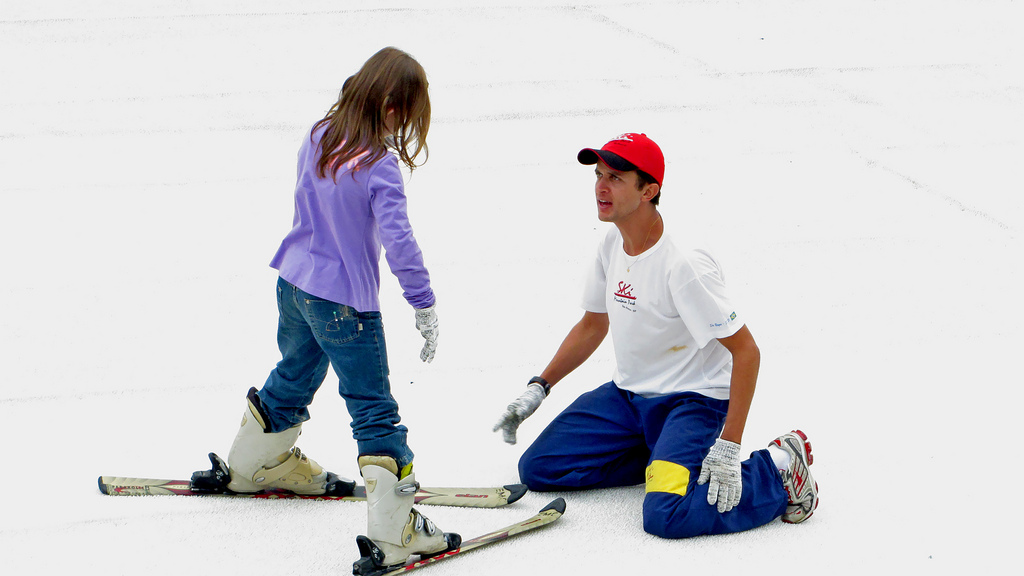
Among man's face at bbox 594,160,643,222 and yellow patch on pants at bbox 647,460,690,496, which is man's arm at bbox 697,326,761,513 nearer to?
yellow patch on pants at bbox 647,460,690,496

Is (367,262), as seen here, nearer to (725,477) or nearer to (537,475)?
(537,475)

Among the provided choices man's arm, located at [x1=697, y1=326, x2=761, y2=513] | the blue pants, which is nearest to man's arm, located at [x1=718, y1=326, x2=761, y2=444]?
man's arm, located at [x1=697, y1=326, x2=761, y2=513]

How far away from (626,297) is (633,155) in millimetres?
423

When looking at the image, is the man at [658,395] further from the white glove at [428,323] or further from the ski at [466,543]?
the white glove at [428,323]

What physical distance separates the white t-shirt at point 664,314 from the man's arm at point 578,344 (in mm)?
42

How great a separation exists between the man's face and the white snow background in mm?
841

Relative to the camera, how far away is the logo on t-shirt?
301 cm

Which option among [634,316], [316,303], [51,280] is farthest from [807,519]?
[51,280]

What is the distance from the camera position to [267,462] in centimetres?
295

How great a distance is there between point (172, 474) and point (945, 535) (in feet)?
7.24

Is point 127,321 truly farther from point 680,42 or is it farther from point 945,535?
point 680,42

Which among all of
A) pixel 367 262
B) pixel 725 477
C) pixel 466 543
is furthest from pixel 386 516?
pixel 725 477

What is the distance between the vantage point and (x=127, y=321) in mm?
4285

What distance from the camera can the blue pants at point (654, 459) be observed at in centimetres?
279
